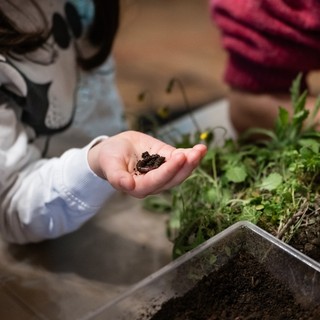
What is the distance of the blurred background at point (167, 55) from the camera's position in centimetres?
156

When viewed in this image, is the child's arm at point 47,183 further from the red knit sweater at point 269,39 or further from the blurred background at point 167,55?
the blurred background at point 167,55

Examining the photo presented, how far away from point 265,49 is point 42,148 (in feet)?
1.30

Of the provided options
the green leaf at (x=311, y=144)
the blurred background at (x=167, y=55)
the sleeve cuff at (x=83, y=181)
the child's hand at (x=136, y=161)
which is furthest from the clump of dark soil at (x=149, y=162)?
the blurred background at (x=167, y=55)

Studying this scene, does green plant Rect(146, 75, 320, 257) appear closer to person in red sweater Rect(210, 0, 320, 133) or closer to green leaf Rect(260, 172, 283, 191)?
green leaf Rect(260, 172, 283, 191)

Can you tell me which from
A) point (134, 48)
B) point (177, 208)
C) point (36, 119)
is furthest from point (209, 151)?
point (134, 48)

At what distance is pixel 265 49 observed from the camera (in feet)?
3.05

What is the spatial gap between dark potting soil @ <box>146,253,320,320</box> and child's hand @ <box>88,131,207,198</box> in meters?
0.11

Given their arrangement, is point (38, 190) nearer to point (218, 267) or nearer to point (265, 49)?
point (218, 267)

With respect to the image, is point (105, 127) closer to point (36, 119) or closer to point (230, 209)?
point (36, 119)

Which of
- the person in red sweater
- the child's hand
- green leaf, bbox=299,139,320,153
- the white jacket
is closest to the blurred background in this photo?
the person in red sweater

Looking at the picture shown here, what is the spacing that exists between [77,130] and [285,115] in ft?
1.27

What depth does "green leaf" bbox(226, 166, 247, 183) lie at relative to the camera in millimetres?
718

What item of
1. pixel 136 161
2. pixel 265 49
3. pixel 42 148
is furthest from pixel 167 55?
pixel 136 161

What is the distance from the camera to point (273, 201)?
654mm
